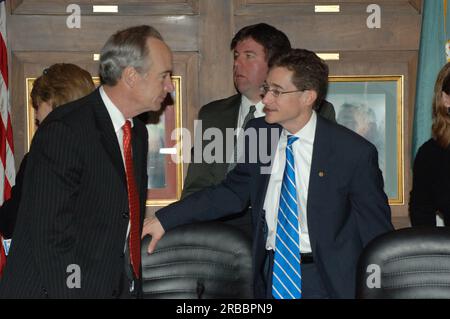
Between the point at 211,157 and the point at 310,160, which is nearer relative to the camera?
the point at 310,160

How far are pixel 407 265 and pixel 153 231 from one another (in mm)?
912

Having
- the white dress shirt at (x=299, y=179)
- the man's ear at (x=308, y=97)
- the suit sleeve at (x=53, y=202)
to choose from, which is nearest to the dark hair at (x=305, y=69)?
the man's ear at (x=308, y=97)

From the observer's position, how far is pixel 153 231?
9.71ft

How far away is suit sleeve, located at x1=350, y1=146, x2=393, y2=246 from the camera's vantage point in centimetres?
326

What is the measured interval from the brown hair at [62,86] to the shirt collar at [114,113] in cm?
52

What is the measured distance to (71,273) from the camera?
8.77 ft

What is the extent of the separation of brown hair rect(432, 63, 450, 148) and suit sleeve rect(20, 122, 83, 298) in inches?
81.9

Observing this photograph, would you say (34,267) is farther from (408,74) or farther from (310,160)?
(408,74)

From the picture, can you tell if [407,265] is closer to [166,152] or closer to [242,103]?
[242,103]

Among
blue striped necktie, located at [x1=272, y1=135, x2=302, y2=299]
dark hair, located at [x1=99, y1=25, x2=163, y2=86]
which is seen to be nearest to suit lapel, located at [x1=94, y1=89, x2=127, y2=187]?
dark hair, located at [x1=99, y1=25, x2=163, y2=86]

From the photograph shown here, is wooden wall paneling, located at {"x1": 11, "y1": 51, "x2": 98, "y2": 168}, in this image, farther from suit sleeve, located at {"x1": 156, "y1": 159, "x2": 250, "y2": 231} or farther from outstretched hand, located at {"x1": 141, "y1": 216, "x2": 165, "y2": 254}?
outstretched hand, located at {"x1": 141, "y1": 216, "x2": 165, "y2": 254}

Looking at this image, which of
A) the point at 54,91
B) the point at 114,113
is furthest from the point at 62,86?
the point at 114,113
